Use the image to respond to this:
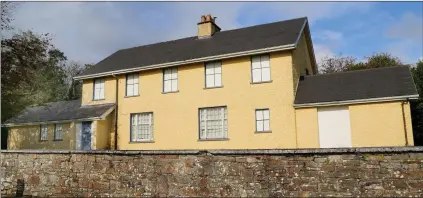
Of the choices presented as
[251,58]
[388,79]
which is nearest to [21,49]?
[251,58]

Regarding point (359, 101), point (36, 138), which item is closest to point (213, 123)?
point (359, 101)

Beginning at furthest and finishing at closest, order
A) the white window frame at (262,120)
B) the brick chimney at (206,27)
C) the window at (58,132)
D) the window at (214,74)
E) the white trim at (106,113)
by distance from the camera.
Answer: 1. the window at (58,132)
2. the brick chimney at (206,27)
3. the white trim at (106,113)
4. the window at (214,74)
5. the white window frame at (262,120)

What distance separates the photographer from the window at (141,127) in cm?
2042

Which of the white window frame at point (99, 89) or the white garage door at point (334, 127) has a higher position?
the white window frame at point (99, 89)

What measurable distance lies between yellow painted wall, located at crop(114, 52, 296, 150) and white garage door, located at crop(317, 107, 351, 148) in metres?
1.36

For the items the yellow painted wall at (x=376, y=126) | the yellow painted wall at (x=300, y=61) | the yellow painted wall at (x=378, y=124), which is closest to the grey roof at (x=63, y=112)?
the yellow painted wall at (x=300, y=61)

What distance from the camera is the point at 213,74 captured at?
19062mm

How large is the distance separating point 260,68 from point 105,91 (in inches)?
419

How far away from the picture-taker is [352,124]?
1559 centimetres

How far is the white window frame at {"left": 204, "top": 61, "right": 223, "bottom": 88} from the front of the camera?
18.9 meters

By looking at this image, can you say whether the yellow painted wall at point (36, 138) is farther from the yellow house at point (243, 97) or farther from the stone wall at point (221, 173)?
the stone wall at point (221, 173)

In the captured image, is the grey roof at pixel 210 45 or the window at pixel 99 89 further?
the window at pixel 99 89

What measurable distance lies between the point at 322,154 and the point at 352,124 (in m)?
9.86

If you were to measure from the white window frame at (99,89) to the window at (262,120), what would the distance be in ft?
35.8
